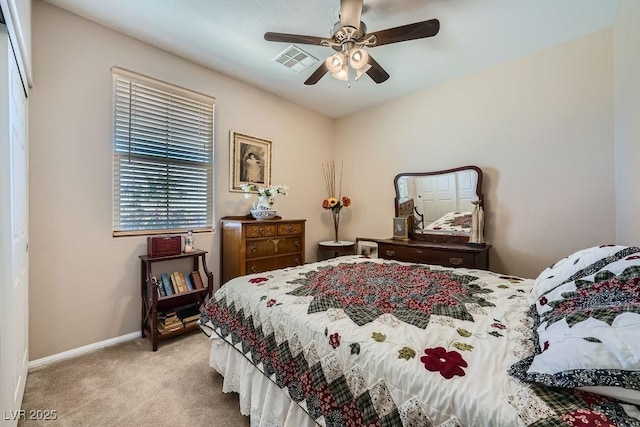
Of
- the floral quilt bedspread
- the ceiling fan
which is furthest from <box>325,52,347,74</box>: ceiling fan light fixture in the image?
the floral quilt bedspread

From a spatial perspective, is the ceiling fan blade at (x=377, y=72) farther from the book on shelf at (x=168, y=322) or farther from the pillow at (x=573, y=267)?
the book on shelf at (x=168, y=322)

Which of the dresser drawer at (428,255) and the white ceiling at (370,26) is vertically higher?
the white ceiling at (370,26)

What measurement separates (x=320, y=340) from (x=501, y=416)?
2.07 ft

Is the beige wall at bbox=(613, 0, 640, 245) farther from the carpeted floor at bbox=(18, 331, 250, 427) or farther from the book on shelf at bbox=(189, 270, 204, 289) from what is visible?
Result: the book on shelf at bbox=(189, 270, 204, 289)

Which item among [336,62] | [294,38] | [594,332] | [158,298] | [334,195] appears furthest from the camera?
[334,195]

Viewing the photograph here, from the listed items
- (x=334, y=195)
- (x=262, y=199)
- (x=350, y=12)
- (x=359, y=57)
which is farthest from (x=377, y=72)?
(x=334, y=195)

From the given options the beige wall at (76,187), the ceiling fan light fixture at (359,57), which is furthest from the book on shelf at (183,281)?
the ceiling fan light fixture at (359,57)

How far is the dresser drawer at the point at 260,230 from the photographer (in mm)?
2756

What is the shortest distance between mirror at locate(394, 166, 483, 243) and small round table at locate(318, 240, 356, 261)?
0.88m

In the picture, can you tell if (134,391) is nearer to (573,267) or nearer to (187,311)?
(187,311)

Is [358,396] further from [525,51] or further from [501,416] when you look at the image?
[525,51]

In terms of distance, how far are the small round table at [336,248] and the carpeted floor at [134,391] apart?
2.15 metres

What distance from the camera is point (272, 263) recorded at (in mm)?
2961

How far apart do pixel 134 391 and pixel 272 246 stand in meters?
1.62
